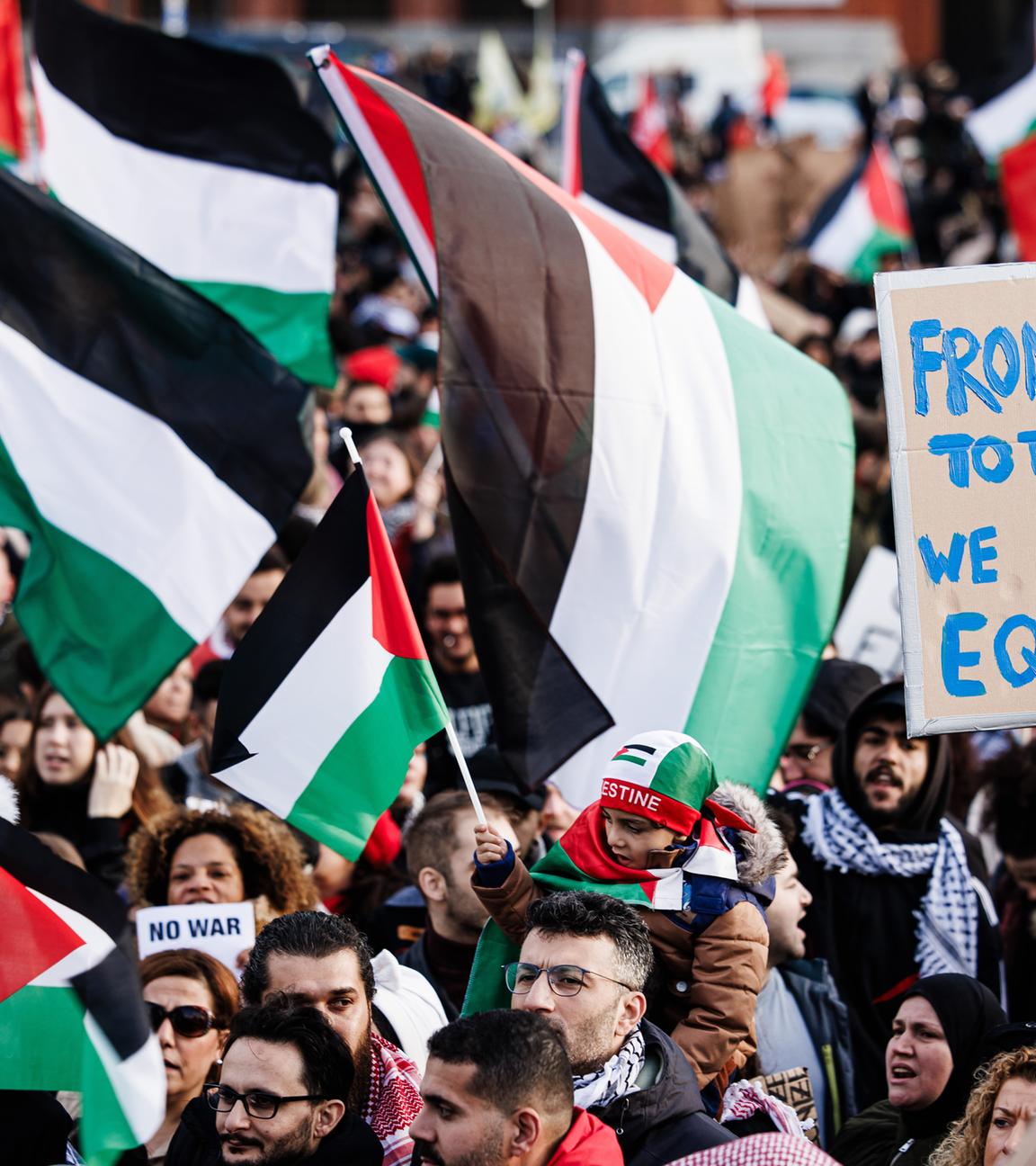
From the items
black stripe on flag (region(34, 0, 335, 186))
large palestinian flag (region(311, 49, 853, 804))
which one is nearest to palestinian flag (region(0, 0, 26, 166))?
black stripe on flag (region(34, 0, 335, 186))

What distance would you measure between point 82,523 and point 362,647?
53.5 inches

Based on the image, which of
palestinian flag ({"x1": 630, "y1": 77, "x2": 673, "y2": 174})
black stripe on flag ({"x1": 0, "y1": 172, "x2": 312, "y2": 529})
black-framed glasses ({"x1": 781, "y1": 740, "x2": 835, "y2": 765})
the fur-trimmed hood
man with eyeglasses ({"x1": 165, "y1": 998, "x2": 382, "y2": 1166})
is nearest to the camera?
man with eyeglasses ({"x1": 165, "y1": 998, "x2": 382, "y2": 1166})

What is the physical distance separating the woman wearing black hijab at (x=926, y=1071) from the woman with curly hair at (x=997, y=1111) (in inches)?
15.0

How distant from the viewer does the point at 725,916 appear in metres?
4.29

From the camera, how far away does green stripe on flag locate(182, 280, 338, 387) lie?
7.54 metres

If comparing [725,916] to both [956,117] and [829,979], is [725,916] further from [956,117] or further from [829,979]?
[956,117]

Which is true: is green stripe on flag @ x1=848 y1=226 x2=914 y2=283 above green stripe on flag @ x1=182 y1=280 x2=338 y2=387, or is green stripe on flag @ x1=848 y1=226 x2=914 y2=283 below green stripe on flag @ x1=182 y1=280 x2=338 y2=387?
above

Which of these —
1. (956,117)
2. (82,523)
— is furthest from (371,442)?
(956,117)

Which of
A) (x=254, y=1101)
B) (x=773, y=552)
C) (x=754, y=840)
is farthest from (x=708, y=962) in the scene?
(x=773, y=552)

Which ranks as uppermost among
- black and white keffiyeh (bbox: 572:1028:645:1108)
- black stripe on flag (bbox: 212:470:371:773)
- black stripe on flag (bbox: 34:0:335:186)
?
black stripe on flag (bbox: 34:0:335:186)

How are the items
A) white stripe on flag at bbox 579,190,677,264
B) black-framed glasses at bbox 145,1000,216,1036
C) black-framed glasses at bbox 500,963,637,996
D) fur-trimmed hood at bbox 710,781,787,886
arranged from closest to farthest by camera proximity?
black-framed glasses at bbox 500,963,637,996, fur-trimmed hood at bbox 710,781,787,886, black-framed glasses at bbox 145,1000,216,1036, white stripe on flag at bbox 579,190,677,264

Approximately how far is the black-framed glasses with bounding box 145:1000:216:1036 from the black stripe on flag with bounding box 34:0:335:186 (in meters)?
3.79

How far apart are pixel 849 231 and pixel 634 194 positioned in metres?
6.82

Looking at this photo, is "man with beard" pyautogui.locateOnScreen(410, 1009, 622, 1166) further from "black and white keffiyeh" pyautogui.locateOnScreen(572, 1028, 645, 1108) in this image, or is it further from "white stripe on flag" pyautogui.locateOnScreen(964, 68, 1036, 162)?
"white stripe on flag" pyautogui.locateOnScreen(964, 68, 1036, 162)
